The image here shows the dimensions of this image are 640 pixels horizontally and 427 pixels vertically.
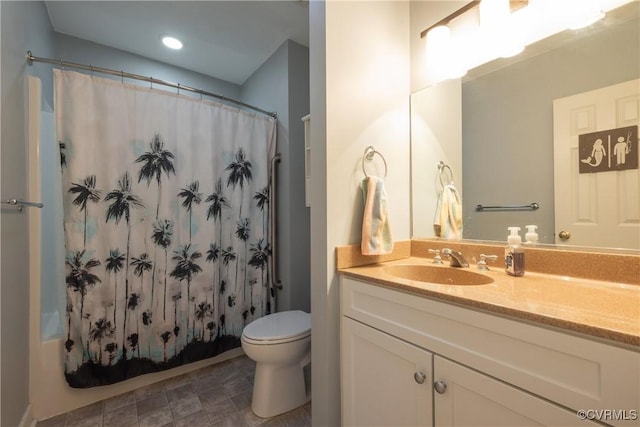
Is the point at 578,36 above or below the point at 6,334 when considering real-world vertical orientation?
above

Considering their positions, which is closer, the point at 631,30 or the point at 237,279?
the point at 631,30

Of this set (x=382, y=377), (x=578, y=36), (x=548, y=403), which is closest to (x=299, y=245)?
(x=382, y=377)

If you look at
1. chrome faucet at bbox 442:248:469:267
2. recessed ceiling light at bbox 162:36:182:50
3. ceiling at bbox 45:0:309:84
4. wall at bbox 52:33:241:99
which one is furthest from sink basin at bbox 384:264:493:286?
wall at bbox 52:33:241:99

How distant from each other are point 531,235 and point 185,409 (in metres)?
1.95

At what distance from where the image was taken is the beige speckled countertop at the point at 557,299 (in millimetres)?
532

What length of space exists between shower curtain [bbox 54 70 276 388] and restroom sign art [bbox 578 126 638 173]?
1884 mm

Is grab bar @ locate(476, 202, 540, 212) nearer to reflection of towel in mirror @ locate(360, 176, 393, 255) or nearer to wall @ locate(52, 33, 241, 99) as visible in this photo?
reflection of towel in mirror @ locate(360, 176, 393, 255)

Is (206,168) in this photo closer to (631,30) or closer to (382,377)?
(382,377)

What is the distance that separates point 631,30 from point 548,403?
3.88 ft

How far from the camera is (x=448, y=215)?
1.35 m

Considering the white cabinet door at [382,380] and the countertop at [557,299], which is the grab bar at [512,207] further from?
the white cabinet door at [382,380]

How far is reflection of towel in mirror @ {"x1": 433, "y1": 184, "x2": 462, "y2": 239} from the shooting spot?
1310 millimetres

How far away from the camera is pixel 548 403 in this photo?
1.90 ft

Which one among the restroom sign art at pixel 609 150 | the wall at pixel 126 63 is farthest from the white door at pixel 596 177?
the wall at pixel 126 63
